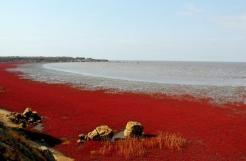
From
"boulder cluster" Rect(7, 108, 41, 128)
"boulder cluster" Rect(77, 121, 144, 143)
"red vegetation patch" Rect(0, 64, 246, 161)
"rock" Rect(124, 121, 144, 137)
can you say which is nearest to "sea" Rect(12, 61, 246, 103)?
"red vegetation patch" Rect(0, 64, 246, 161)

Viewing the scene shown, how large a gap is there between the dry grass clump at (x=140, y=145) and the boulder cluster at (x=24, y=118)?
8.53 meters

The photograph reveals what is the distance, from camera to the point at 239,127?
3128 cm

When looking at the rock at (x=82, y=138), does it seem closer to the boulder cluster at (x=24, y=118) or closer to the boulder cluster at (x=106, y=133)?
the boulder cluster at (x=106, y=133)

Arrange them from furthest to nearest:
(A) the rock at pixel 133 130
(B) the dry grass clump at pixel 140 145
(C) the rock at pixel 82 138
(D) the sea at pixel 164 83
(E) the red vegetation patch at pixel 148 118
A: (D) the sea at pixel 164 83 < (A) the rock at pixel 133 130 < (C) the rock at pixel 82 138 < (E) the red vegetation patch at pixel 148 118 < (B) the dry grass clump at pixel 140 145

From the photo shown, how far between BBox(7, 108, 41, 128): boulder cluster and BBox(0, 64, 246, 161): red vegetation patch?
103 centimetres

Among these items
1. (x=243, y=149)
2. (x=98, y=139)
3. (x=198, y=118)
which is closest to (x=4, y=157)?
(x=98, y=139)

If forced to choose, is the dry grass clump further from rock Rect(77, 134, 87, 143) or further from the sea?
the sea

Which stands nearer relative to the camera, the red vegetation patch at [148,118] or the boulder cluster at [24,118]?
the red vegetation patch at [148,118]

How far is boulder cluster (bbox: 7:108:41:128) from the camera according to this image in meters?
29.6

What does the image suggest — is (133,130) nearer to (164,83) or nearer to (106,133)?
(106,133)

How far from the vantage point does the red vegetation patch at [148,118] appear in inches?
936

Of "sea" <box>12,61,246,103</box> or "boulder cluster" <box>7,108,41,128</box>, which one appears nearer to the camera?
"boulder cluster" <box>7,108,41,128</box>


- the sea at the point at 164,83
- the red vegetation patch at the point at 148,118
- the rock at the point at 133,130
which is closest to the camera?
the red vegetation patch at the point at 148,118

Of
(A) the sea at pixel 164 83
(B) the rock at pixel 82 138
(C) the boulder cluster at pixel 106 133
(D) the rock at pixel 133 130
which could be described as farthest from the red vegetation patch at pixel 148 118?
(A) the sea at pixel 164 83
